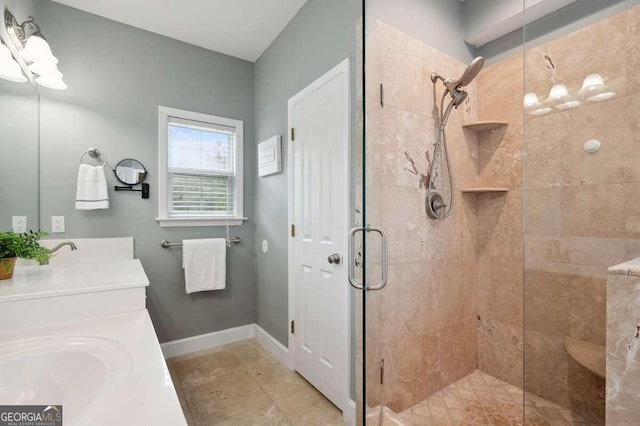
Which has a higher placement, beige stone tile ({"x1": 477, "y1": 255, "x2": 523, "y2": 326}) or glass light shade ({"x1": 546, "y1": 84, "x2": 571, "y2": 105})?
glass light shade ({"x1": 546, "y1": 84, "x2": 571, "y2": 105})

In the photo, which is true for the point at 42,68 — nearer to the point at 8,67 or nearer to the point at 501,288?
the point at 8,67

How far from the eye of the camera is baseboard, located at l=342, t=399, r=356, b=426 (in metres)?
1.65

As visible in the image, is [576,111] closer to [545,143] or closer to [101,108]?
[545,143]

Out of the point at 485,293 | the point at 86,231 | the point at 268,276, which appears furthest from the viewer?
→ the point at 268,276

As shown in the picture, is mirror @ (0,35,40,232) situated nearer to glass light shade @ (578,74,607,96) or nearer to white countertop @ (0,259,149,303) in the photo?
white countertop @ (0,259,149,303)

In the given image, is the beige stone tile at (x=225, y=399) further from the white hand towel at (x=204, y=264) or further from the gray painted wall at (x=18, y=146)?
the gray painted wall at (x=18, y=146)

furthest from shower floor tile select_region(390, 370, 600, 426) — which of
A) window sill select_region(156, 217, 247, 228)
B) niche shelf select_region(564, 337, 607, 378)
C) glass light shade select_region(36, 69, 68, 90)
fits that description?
glass light shade select_region(36, 69, 68, 90)

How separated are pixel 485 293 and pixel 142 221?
8.57 feet

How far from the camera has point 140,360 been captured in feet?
2.76

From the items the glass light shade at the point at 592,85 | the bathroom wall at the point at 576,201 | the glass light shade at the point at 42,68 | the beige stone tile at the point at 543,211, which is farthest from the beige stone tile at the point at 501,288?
the glass light shade at the point at 42,68

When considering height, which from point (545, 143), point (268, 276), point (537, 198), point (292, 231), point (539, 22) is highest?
point (539, 22)

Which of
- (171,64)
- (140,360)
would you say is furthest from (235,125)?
(140,360)

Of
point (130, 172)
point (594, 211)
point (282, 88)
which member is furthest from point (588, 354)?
point (130, 172)

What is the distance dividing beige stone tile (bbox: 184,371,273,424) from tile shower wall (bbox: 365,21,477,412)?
3.21 ft
